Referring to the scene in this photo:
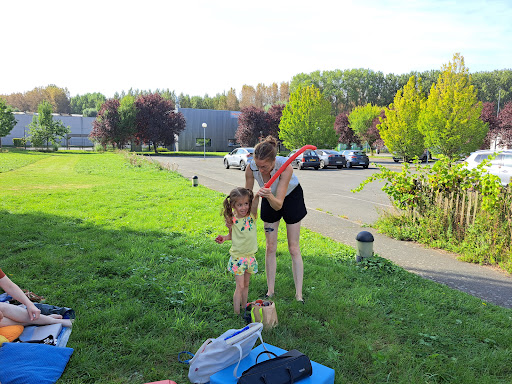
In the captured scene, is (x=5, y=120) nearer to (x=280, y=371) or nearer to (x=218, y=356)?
(x=218, y=356)

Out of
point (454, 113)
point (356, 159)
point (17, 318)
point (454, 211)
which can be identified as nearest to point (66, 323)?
point (17, 318)

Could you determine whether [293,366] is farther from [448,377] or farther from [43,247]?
[43,247]

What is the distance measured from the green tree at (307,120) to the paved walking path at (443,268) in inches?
1167

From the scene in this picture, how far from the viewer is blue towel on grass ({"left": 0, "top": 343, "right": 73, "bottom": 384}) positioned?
8.31ft

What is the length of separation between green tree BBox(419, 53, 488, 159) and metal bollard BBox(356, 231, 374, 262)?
26733 millimetres

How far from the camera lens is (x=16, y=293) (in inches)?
117

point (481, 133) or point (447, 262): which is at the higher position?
point (481, 133)

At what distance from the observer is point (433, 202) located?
6668 mm

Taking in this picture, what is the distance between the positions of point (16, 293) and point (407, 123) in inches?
1386

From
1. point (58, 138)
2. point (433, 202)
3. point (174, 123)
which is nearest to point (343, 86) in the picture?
point (174, 123)

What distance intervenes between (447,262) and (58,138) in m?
51.2

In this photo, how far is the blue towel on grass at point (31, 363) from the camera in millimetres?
2533

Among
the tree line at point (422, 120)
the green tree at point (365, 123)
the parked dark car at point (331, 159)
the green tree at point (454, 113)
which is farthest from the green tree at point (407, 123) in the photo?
the green tree at point (365, 123)

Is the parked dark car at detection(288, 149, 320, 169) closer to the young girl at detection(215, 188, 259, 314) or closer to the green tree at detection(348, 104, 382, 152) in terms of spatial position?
the young girl at detection(215, 188, 259, 314)
